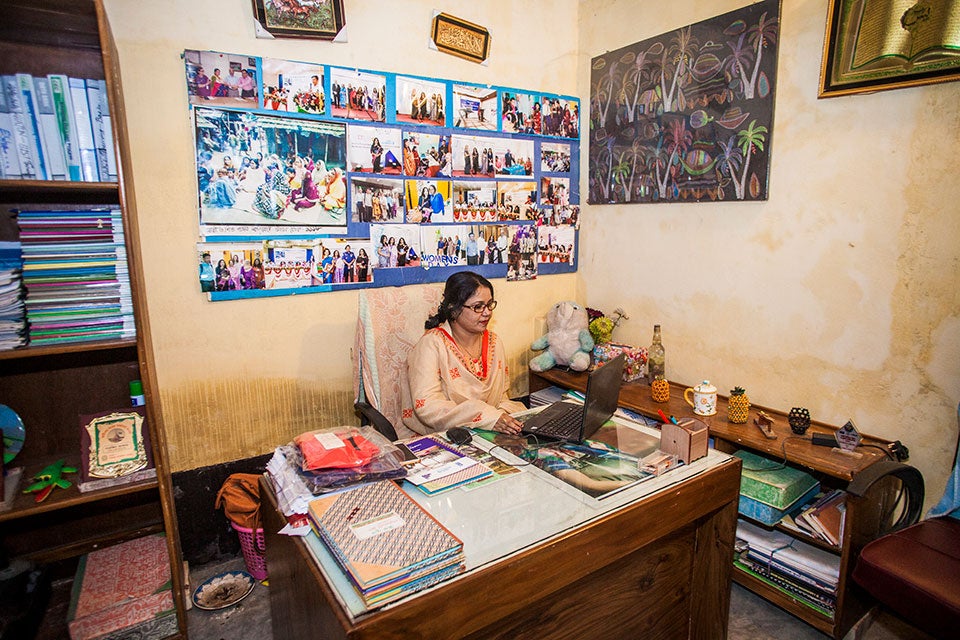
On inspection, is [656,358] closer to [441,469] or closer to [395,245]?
[395,245]

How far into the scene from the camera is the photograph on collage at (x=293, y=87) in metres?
2.29

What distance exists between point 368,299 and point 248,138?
885mm

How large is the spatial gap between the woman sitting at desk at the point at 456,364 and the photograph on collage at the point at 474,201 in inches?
27.5

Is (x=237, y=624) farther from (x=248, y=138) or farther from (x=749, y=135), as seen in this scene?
(x=749, y=135)

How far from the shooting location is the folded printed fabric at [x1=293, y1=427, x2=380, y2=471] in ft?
4.62

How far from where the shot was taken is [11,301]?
1661 millimetres

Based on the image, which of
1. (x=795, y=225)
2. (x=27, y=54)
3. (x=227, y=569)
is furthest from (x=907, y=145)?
(x=227, y=569)

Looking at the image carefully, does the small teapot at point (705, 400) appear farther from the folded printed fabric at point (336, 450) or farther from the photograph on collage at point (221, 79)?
the photograph on collage at point (221, 79)

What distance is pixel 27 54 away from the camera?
1.80 metres

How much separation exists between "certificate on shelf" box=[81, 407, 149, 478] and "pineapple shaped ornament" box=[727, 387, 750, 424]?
95.7 inches

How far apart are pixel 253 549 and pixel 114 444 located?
79 centimetres

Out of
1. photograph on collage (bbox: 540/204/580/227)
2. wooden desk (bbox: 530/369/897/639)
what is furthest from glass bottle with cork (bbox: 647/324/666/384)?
photograph on collage (bbox: 540/204/580/227)

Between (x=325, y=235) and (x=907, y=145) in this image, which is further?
(x=325, y=235)

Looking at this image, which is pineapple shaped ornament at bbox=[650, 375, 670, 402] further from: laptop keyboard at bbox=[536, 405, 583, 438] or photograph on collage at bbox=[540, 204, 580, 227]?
photograph on collage at bbox=[540, 204, 580, 227]
